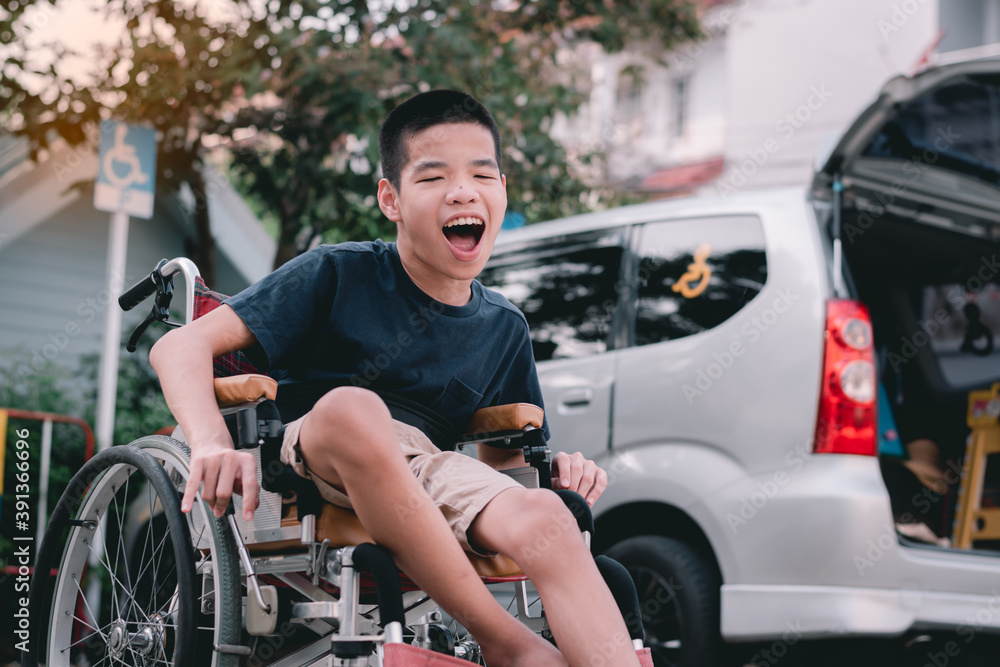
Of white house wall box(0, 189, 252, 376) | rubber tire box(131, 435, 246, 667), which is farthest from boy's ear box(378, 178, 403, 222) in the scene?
white house wall box(0, 189, 252, 376)

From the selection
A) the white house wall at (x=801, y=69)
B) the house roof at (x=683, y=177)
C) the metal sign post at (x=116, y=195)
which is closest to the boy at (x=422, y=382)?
the metal sign post at (x=116, y=195)

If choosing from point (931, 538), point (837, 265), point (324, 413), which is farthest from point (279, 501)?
point (931, 538)

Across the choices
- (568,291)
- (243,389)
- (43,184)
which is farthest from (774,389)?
(43,184)

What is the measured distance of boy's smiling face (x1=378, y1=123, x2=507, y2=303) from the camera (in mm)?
2221

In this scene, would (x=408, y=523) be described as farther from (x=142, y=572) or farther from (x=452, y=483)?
(x=142, y=572)

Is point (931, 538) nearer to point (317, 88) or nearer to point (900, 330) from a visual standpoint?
point (900, 330)

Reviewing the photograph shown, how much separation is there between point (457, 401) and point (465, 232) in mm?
417

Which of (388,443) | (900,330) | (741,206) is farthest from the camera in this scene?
(900,330)

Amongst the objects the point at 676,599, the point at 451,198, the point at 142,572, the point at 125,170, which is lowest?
the point at 676,599

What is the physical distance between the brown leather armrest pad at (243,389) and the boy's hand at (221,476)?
0.40 ft

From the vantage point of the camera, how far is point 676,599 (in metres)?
3.20

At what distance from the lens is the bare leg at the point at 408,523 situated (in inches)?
70.3

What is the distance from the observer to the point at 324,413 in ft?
5.96

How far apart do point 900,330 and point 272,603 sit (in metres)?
3.47
